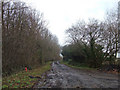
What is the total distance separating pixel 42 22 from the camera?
2798 cm

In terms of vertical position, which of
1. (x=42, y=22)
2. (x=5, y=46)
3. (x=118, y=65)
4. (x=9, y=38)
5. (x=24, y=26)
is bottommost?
(x=118, y=65)

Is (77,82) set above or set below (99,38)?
below

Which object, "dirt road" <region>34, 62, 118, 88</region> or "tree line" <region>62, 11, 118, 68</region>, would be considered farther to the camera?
"tree line" <region>62, 11, 118, 68</region>

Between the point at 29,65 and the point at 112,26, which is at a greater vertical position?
the point at 112,26

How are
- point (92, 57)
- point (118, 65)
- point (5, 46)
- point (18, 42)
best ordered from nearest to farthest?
point (5, 46) → point (18, 42) → point (118, 65) → point (92, 57)

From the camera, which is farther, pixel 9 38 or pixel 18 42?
pixel 18 42

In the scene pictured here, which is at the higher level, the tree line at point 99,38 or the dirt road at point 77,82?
the tree line at point 99,38

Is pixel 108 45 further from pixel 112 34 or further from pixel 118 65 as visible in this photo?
pixel 118 65

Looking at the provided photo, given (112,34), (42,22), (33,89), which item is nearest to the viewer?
(33,89)

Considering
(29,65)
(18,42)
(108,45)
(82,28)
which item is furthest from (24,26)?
(108,45)

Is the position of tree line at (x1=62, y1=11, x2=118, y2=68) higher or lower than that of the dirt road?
higher

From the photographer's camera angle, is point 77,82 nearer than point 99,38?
Yes

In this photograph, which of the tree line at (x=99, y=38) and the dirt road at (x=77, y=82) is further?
the tree line at (x=99, y=38)

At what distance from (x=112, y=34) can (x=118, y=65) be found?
4899 millimetres
